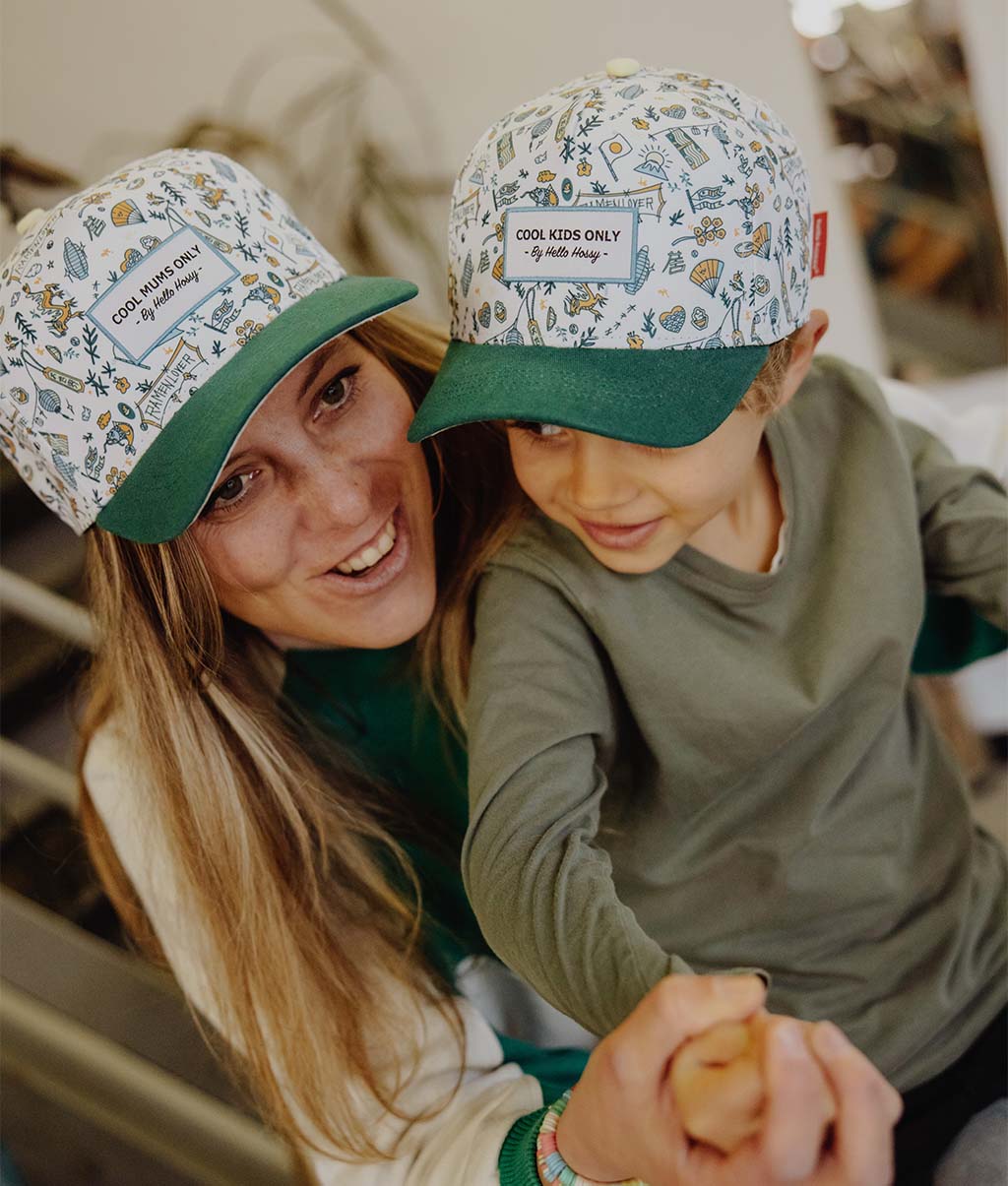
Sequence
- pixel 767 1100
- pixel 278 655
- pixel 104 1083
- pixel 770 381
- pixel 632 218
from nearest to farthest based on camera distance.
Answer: pixel 767 1100 → pixel 632 218 → pixel 770 381 → pixel 278 655 → pixel 104 1083

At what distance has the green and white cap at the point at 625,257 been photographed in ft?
2.42

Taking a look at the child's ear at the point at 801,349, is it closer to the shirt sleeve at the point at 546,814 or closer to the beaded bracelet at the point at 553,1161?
the shirt sleeve at the point at 546,814

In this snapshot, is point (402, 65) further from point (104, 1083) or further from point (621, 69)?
point (104, 1083)

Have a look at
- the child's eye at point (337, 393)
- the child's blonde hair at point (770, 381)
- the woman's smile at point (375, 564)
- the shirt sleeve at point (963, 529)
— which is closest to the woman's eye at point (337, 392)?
the child's eye at point (337, 393)

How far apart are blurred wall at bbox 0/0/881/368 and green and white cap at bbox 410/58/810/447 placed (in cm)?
126

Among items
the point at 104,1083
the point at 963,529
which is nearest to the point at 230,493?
the point at 963,529

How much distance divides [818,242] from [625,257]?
219 mm

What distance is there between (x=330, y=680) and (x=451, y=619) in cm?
17

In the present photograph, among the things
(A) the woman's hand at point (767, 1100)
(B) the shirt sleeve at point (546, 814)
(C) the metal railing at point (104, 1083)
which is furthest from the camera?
(C) the metal railing at point (104, 1083)

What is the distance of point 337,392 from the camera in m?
0.94

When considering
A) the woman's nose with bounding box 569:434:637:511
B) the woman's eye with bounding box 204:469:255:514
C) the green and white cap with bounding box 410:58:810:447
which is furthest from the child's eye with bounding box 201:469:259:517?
the woman's nose with bounding box 569:434:637:511

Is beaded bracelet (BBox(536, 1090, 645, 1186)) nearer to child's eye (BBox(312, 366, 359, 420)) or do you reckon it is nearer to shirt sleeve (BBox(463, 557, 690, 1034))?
shirt sleeve (BBox(463, 557, 690, 1034))

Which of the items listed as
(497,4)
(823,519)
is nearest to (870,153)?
(497,4)

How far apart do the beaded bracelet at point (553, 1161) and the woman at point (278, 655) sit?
0.05 feet
